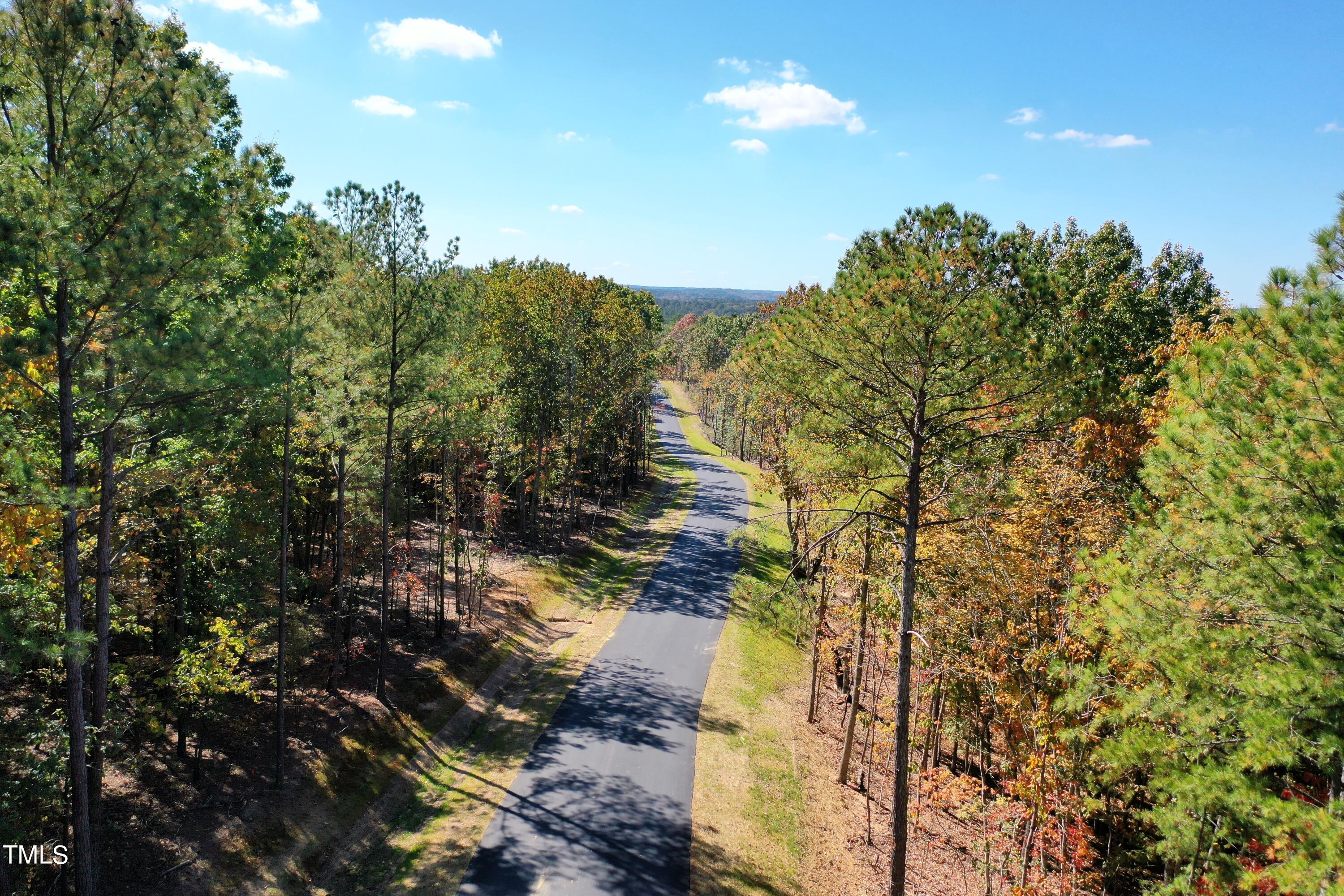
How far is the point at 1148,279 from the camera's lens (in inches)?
922

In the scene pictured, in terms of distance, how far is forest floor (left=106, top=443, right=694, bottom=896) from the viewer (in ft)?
38.5

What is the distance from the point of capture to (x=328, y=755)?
15.3 meters

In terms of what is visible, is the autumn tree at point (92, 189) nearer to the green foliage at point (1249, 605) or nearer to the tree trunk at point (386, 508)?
the tree trunk at point (386, 508)

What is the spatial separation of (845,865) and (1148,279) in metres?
21.9

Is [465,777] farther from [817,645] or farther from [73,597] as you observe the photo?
[817,645]

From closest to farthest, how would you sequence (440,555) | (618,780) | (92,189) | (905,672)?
(92,189), (905,672), (618,780), (440,555)

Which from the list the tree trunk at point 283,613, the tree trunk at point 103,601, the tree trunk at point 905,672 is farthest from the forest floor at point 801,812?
the tree trunk at point 103,601

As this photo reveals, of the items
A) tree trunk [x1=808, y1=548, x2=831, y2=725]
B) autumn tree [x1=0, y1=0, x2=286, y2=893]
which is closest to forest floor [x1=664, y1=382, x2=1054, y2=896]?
tree trunk [x1=808, y1=548, x2=831, y2=725]

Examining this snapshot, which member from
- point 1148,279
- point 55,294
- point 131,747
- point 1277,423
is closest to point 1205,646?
point 1277,423

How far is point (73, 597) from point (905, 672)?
11.4 meters

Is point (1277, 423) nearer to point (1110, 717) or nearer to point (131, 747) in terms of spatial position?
point (1110, 717)

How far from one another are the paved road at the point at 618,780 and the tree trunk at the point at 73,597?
558 centimetres

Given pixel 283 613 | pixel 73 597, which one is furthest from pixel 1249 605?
pixel 283 613

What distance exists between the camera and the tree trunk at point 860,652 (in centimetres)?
1511
